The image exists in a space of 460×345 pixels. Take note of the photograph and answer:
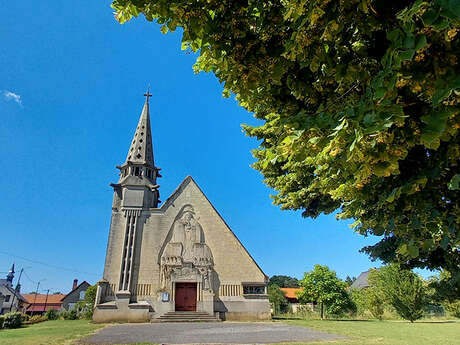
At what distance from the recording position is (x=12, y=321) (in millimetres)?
19203

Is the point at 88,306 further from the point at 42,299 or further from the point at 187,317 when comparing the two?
the point at 42,299

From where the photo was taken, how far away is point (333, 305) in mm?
27344

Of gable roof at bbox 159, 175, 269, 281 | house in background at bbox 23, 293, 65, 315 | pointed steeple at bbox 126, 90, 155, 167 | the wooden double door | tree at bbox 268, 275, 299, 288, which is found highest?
pointed steeple at bbox 126, 90, 155, 167

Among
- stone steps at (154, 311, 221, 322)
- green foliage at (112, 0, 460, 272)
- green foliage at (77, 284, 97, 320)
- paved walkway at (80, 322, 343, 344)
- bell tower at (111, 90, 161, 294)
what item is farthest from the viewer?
green foliage at (77, 284, 97, 320)

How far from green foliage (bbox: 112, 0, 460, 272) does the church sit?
20409 mm

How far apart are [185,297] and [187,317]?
6.01 ft

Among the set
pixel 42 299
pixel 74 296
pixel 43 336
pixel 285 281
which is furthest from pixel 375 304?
pixel 285 281

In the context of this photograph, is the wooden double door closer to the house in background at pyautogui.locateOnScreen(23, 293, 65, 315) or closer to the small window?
the small window

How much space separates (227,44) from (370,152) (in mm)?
1953

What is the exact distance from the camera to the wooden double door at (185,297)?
71.4ft

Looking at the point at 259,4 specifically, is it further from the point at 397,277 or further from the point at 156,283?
the point at 397,277

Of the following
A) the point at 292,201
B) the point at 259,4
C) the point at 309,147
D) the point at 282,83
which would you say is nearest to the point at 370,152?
the point at 309,147

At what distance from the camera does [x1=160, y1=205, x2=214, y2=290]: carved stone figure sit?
881 inches

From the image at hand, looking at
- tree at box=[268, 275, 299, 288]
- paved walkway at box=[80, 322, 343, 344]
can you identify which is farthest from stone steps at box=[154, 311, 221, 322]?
tree at box=[268, 275, 299, 288]
